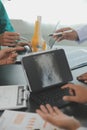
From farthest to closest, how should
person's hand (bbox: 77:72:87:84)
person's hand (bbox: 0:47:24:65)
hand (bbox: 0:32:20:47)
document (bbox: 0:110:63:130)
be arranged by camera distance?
hand (bbox: 0:32:20:47), person's hand (bbox: 0:47:24:65), person's hand (bbox: 77:72:87:84), document (bbox: 0:110:63:130)

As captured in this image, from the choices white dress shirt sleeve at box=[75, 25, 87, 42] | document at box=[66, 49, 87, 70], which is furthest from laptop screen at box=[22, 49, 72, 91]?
white dress shirt sleeve at box=[75, 25, 87, 42]

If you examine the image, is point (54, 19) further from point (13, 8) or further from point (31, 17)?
point (13, 8)

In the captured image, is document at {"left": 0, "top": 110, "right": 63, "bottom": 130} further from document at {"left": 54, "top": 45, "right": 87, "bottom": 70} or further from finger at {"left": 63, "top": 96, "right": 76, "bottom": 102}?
document at {"left": 54, "top": 45, "right": 87, "bottom": 70}

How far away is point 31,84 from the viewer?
3.43 feet

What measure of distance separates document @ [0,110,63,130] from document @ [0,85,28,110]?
35 mm

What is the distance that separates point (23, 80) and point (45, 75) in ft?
0.52

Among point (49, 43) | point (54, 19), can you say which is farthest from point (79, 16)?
point (49, 43)

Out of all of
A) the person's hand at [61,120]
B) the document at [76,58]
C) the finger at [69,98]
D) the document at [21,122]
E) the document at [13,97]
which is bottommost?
the document at [76,58]

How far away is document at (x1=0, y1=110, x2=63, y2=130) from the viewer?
0.84 m

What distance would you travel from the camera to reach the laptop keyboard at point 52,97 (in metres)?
0.98

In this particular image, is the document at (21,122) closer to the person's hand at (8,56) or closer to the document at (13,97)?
the document at (13,97)

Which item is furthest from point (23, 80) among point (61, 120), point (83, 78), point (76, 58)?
point (61, 120)

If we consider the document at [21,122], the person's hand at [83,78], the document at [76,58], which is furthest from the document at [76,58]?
the document at [21,122]

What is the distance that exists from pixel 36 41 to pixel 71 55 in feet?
0.72
